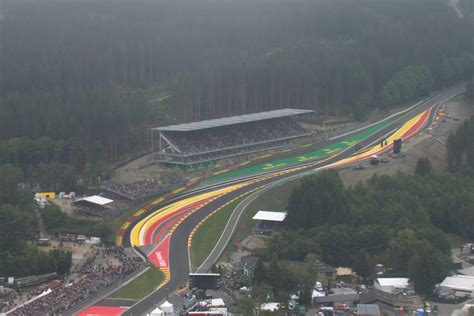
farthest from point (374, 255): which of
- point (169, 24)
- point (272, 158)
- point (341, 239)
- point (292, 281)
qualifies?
point (169, 24)

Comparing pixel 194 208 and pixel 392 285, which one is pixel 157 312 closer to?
pixel 392 285

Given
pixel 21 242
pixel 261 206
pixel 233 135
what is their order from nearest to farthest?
1. pixel 21 242
2. pixel 261 206
3. pixel 233 135

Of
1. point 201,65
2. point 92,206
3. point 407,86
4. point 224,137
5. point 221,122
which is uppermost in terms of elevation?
point 201,65

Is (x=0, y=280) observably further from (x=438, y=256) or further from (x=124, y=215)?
(x=438, y=256)

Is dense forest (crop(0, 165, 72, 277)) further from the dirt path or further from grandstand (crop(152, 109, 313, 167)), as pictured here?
the dirt path

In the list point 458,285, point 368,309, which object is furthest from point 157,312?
point 458,285

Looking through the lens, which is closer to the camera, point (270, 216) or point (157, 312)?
point (157, 312)

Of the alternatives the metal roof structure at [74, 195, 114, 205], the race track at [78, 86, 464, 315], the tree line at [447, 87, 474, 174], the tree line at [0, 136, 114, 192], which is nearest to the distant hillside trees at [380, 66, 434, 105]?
the race track at [78, 86, 464, 315]

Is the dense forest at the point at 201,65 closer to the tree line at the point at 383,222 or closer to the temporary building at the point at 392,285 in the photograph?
the tree line at the point at 383,222
